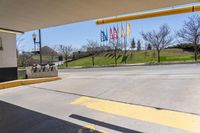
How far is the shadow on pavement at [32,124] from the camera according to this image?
4938 millimetres

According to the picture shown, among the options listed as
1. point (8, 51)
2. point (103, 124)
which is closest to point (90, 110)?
point (103, 124)

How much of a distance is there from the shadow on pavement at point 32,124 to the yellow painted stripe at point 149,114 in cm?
153

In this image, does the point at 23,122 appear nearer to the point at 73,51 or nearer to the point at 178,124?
the point at 178,124

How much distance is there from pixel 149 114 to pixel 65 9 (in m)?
4.75

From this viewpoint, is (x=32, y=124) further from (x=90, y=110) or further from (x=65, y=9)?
(x=65, y=9)

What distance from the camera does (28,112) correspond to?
6.67m

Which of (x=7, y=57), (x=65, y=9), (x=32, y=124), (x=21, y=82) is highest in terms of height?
(x=65, y=9)

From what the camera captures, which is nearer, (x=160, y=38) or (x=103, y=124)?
(x=103, y=124)

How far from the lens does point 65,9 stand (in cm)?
786

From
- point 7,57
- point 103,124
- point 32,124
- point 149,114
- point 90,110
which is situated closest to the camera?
point 103,124

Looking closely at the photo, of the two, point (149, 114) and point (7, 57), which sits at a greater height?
point (7, 57)

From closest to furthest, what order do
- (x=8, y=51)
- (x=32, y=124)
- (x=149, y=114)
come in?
(x=32, y=124)
(x=149, y=114)
(x=8, y=51)

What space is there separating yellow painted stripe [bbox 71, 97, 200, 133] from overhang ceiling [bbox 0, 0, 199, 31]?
3.35 metres

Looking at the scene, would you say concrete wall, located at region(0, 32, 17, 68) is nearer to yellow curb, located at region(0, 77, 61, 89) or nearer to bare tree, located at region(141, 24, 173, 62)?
yellow curb, located at region(0, 77, 61, 89)
